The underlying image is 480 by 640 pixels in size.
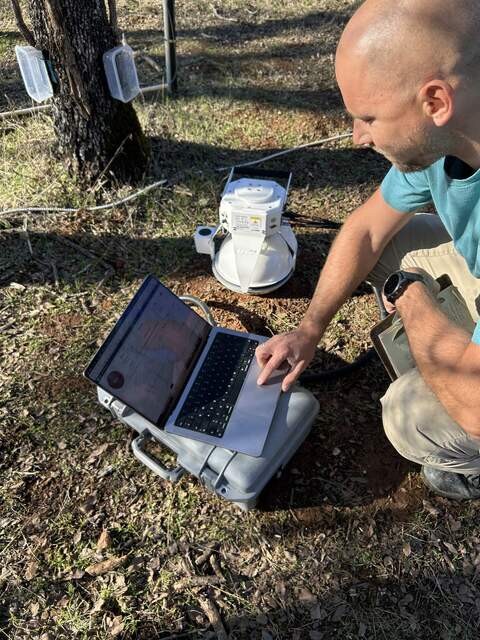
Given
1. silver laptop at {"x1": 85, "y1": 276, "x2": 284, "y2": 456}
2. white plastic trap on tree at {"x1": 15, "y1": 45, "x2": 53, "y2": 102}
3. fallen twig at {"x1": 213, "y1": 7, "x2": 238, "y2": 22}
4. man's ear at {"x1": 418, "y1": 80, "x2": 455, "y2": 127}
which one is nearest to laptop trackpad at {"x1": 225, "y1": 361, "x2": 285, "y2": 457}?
silver laptop at {"x1": 85, "y1": 276, "x2": 284, "y2": 456}

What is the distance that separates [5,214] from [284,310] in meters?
2.29

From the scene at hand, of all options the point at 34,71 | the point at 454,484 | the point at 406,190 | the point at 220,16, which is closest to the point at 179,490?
the point at 454,484

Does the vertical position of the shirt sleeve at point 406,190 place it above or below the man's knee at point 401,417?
above

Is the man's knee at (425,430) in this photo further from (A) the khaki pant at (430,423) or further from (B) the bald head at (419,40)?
(B) the bald head at (419,40)

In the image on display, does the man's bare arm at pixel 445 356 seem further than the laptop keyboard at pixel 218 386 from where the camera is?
No

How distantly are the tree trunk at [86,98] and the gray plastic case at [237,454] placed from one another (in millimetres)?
2377

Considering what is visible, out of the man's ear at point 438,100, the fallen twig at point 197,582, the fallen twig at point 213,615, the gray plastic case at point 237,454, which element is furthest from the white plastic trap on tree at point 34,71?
the fallen twig at point 213,615

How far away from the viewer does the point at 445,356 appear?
74.1 inches

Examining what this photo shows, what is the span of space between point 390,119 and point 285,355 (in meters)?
1.06

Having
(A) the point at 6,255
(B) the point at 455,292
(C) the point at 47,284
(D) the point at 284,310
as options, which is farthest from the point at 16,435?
(B) the point at 455,292

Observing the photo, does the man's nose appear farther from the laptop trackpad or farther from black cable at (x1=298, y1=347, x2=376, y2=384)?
black cable at (x1=298, y1=347, x2=376, y2=384)

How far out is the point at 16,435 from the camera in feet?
8.82

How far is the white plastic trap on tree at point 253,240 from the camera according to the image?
2.88m

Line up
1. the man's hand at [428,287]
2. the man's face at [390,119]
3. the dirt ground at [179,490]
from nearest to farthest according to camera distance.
Answer: the man's face at [390,119]
the dirt ground at [179,490]
the man's hand at [428,287]
